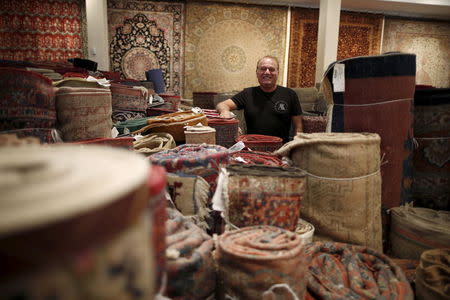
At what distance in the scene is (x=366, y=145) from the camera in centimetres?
144

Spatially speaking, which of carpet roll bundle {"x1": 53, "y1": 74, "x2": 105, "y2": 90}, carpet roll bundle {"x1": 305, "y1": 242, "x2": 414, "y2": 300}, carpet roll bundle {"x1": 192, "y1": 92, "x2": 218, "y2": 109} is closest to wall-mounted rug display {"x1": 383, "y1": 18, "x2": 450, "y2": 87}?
carpet roll bundle {"x1": 192, "y1": 92, "x2": 218, "y2": 109}

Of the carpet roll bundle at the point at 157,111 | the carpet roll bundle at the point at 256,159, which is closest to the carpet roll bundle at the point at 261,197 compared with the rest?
the carpet roll bundle at the point at 256,159

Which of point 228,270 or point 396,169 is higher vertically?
point 396,169

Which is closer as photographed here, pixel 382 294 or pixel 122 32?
pixel 382 294

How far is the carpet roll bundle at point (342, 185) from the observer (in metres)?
1.41

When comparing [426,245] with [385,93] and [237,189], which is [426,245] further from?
[237,189]

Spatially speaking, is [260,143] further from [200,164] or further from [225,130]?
[200,164]

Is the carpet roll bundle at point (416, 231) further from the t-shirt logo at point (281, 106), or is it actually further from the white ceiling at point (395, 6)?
the white ceiling at point (395, 6)

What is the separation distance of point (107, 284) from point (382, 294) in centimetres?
109

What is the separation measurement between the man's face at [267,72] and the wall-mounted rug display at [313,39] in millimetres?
4253

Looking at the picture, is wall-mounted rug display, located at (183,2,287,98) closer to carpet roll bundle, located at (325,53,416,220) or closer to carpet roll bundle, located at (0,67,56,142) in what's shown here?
carpet roll bundle, located at (325,53,416,220)

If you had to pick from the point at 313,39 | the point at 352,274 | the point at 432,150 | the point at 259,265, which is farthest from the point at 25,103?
the point at 313,39

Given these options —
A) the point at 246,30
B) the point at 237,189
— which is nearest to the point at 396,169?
the point at 237,189

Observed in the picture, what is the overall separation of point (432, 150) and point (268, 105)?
1.71m
